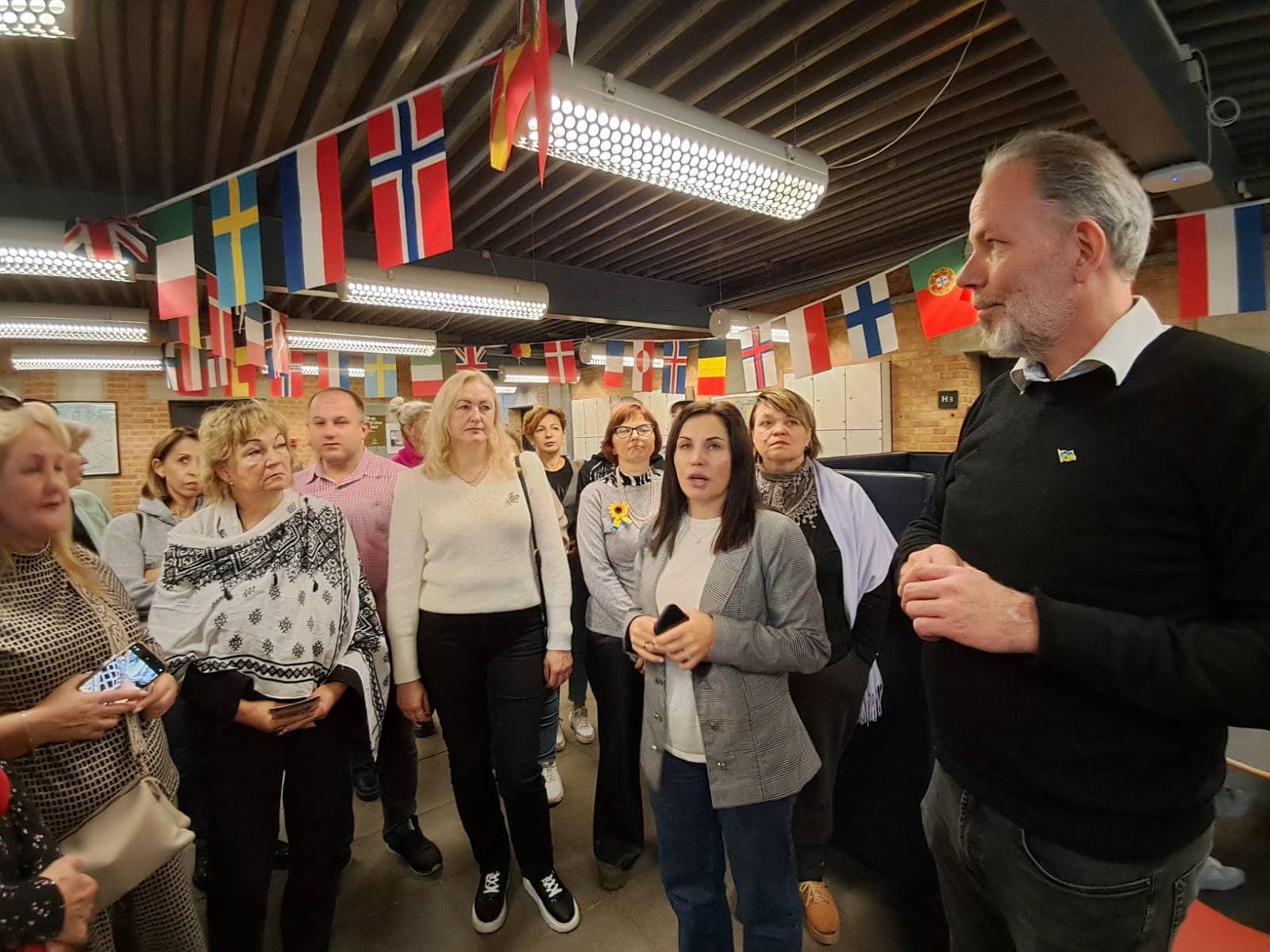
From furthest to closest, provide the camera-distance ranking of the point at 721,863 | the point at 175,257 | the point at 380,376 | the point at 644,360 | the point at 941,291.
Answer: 1. the point at 644,360
2. the point at 380,376
3. the point at 941,291
4. the point at 175,257
5. the point at 721,863

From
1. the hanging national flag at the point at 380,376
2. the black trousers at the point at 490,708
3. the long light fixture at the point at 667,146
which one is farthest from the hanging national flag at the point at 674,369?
the black trousers at the point at 490,708

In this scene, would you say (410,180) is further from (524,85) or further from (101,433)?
(101,433)

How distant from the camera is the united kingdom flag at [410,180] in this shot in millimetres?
2229

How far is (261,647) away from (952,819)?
167 cm

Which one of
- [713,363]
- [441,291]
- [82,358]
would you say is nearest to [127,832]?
[441,291]

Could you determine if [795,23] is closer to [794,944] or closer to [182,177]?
[794,944]

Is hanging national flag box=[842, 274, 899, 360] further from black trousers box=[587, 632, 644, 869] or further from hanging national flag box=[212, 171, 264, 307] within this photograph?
hanging national flag box=[212, 171, 264, 307]

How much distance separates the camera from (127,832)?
122 centimetres

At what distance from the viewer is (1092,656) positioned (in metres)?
0.79

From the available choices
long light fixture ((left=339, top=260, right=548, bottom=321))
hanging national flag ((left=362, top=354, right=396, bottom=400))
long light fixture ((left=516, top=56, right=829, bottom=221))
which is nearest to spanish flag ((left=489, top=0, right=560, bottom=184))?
long light fixture ((left=516, top=56, right=829, bottom=221))

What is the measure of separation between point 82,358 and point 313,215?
7908 millimetres

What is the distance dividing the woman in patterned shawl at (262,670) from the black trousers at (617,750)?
2.52 feet

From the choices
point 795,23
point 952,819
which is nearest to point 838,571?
point 952,819

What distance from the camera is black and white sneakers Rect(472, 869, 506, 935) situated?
1920 mm
